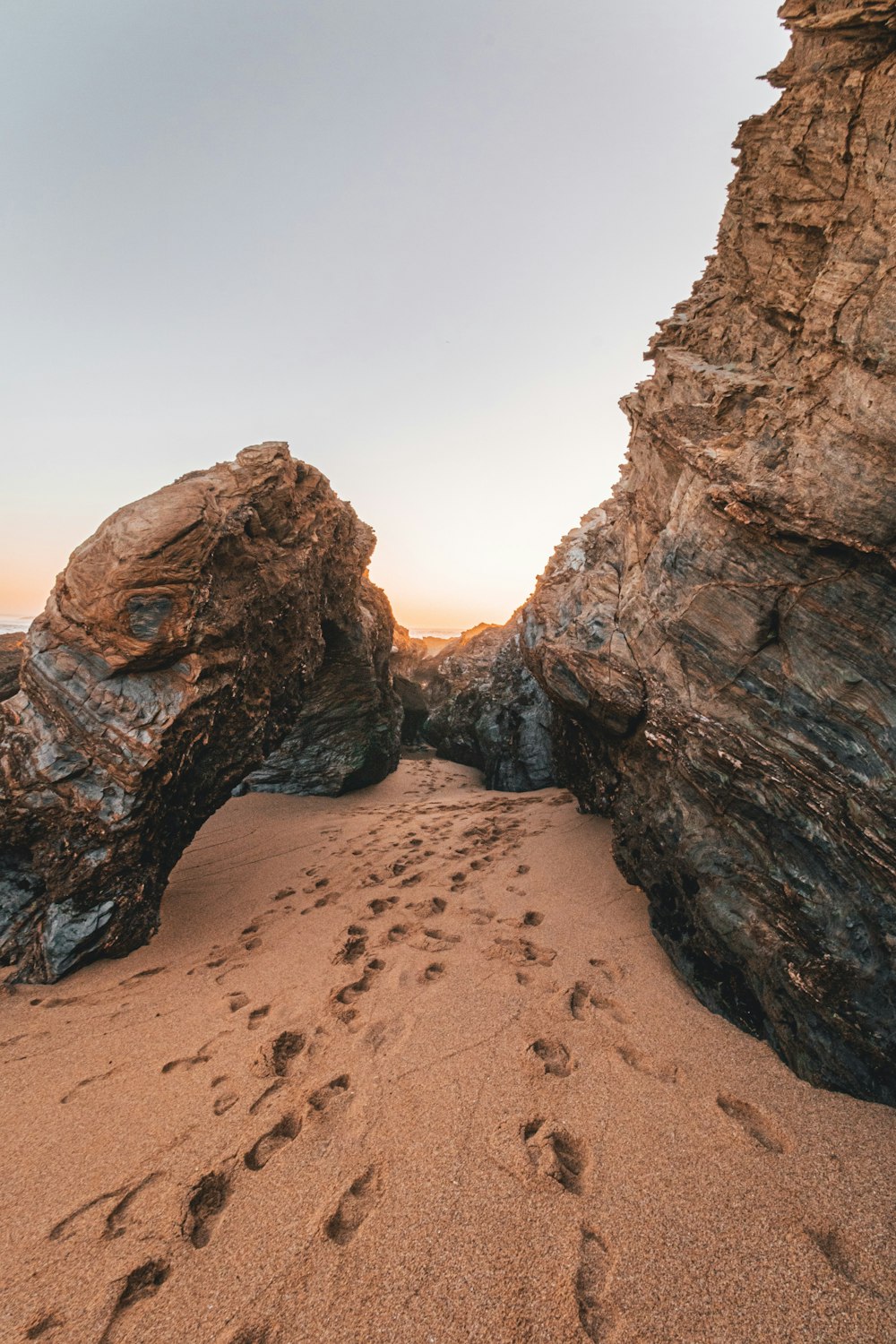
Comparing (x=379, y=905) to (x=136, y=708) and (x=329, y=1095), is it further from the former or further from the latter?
(x=136, y=708)

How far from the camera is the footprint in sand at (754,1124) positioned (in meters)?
3.19

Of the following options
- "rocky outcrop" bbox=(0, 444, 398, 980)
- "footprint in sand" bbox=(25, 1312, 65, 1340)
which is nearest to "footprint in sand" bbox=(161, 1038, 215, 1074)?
"footprint in sand" bbox=(25, 1312, 65, 1340)

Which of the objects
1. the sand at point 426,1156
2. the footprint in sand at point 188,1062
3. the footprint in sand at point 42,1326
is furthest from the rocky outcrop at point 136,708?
the footprint in sand at point 42,1326

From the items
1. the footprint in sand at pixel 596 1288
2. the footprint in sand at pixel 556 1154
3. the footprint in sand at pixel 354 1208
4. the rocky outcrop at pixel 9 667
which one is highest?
the rocky outcrop at pixel 9 667

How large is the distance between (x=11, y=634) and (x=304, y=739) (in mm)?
7594

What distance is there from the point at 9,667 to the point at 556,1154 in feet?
39.2

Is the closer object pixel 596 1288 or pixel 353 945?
pixel 596 1288

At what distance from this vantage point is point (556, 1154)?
316cm

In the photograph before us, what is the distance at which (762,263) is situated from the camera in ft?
14.3

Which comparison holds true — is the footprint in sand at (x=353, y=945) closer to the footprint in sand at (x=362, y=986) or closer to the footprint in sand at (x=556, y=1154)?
the footprint in sand at (x=362, y=986)

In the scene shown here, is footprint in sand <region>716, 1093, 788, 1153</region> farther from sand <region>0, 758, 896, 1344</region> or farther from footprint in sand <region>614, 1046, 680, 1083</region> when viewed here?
footprint in sand <region>614, 1046, 680, 1083</region>

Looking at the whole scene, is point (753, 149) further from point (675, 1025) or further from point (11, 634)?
point (11, 634)

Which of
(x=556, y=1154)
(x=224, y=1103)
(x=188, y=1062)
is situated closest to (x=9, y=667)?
(x=188, y=1062)

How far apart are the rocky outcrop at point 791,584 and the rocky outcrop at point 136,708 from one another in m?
5.03
